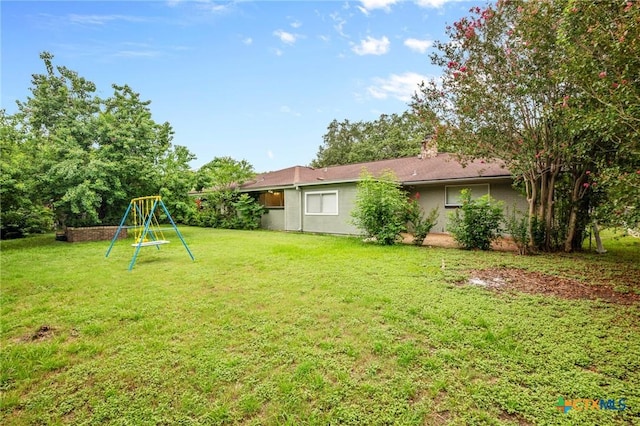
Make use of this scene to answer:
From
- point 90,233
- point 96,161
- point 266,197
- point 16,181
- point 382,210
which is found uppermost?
point 96,161

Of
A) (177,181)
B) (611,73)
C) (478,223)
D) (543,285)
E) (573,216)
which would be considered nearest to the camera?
(611,73)

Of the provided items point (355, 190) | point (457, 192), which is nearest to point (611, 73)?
point (457, 192)

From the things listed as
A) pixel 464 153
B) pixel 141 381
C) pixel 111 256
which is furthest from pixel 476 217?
pixel 111 256

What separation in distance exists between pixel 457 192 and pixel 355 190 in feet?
13.7

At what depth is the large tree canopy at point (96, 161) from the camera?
10.5 meters

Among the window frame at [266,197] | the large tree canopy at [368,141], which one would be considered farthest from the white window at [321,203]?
the large tree canopy at [368,141]

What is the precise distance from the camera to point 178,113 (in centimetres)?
1733

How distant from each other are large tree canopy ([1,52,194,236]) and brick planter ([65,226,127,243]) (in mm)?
500

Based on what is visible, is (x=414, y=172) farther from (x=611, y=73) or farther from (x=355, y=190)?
(x=611, y=73)

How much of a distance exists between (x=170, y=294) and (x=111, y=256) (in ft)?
16.0

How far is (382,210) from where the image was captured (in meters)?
9.89

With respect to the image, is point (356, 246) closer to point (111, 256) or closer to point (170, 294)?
point (170, 294)

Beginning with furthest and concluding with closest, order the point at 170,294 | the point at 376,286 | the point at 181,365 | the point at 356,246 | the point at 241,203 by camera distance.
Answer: the point at 241,203
the point at 356,246
the point at 376,286
the point at 170,294
the point at 181,365

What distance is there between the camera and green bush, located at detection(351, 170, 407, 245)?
32.1 feet
